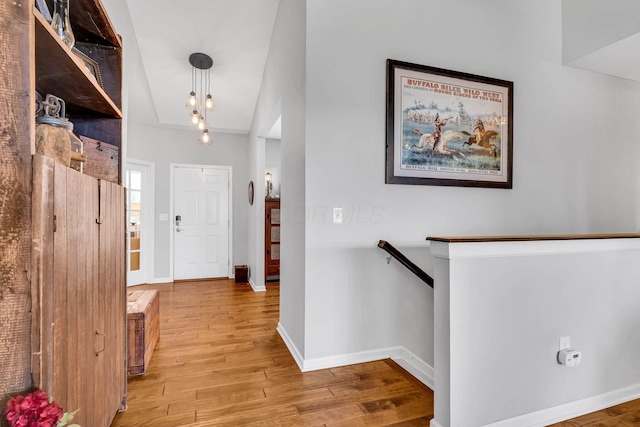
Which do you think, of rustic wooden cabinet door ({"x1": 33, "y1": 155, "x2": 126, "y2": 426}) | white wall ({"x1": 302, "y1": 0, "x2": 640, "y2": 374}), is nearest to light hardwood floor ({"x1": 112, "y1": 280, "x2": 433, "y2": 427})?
white wall ({"x1": 302, "y1": 0, "x2": 640, "y2": 374})

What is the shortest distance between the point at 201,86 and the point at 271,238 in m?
2.37

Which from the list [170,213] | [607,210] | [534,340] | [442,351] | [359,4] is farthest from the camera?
[170,213]

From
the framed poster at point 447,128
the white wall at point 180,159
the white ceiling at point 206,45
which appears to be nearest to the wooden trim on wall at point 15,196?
the framed poster at point 447,128

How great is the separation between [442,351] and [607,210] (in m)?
2.95

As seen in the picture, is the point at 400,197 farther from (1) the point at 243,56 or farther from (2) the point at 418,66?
(1) the point at 243,56

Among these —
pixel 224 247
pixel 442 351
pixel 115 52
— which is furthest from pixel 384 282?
pixel 224 247

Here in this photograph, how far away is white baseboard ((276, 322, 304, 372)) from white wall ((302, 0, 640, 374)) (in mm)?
120

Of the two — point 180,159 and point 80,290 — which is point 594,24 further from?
point 180,159

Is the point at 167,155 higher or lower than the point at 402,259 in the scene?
higher

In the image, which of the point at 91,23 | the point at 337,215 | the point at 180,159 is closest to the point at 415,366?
the point at 337,215

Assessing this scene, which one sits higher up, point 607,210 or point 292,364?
point 607,210

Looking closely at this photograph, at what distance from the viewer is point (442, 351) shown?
5.08 ft

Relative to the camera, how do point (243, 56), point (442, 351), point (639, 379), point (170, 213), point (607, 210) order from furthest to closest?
point (170, 213) → point (243, 56) → point (607, 210) → point (639, 379) → point (442, 351)

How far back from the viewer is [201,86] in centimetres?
420
